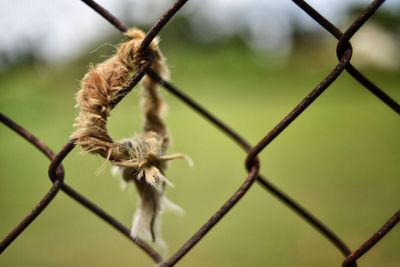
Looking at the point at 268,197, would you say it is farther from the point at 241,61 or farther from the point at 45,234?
the point at 241,61

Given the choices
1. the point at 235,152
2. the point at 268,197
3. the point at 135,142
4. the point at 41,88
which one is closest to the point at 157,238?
the point at 135,142

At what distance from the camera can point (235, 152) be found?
3742 millimetres

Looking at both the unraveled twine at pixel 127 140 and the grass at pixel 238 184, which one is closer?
the unraveled twine at pixel 127 140

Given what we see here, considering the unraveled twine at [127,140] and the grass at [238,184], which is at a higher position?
the unraveled twine at [127,140]

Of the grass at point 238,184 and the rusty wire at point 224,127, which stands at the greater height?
the rusty wire at point 224,127

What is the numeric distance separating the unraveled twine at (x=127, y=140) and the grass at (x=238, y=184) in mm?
91

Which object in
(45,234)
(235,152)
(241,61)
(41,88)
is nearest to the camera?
(45,234)

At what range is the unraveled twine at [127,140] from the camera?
44 cm

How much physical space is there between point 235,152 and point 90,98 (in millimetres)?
3323

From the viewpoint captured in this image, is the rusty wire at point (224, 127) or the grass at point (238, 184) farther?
the grass at point (238, 184)

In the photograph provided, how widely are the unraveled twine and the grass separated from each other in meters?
0.09

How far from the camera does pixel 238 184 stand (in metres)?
2.87

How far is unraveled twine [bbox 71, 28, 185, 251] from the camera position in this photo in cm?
44

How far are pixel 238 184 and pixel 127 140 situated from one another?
7.97 ft
